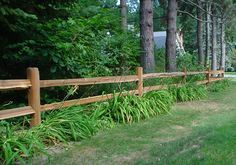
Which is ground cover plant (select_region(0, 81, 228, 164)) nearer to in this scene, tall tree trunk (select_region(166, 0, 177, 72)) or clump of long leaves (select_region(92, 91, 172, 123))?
clump of long leaves (select_region(92, 91, 172, 123))

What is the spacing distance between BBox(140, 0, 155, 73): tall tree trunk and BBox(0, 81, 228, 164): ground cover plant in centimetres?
342

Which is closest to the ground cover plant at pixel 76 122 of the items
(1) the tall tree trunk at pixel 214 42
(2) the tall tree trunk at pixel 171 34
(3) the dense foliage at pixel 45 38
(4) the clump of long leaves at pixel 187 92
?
(3) the dense foliage at pixel 45 38

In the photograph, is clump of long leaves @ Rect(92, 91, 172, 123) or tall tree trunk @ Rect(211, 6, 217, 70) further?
tall tree trunk @ Rect(211, 6, 217, 70)

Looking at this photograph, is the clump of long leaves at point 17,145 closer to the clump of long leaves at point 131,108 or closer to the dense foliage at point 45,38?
the dense foliage at point 45,38

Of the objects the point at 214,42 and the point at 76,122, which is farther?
the point at 214,42

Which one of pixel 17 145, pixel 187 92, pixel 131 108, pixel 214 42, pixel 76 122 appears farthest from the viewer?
pixel 214 42

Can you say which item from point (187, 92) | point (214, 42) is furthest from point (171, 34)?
point (214, 42)

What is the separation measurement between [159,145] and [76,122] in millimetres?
1632

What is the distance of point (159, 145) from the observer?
6.89m

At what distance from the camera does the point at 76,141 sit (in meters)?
7.15

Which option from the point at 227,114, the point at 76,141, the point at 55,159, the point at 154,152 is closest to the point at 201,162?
the point at 154,152

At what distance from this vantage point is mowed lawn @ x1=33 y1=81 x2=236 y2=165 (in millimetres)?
5773

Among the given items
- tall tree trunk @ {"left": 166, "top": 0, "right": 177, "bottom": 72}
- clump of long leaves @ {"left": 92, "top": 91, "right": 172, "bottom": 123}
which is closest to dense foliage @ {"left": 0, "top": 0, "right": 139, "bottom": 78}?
clump of long leaves @ {"left": 92, "top": 91, "right": 172, "bottom": 123}

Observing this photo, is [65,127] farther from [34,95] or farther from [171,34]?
[171,34]
